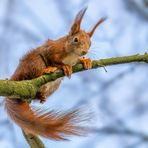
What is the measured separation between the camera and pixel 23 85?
1.72m

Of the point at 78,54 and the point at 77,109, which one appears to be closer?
the point at 77,109

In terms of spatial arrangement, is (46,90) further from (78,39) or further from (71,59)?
(78,39)

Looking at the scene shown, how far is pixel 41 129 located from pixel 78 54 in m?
0.74

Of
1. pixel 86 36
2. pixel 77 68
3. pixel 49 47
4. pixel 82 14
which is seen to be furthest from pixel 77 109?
pixel 49 47

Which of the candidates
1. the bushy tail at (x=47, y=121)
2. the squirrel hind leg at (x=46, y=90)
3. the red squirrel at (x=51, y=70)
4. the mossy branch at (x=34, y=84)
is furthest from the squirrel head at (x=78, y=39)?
the bushy tail at (x=47, y=121)

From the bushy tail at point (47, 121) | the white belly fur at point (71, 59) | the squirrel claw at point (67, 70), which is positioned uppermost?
the white belly fur at point (71, 59)

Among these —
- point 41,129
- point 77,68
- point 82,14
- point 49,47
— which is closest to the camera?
point 41,129

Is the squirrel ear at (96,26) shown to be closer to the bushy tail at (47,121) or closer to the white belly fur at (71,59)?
the white belly fur at (71,59)

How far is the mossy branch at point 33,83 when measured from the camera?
1.69 m

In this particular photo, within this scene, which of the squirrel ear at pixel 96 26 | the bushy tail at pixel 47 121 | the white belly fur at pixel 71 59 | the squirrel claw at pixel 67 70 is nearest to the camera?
the bushy tail at pixel 47 121

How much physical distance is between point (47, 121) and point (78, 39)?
2.71ft

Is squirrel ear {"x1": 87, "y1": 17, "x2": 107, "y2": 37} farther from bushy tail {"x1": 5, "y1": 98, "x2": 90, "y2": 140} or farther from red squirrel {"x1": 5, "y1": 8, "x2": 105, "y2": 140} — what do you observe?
bushy tail {"x1": 5, "y1": 98, "x2": 90, "y2": 140}

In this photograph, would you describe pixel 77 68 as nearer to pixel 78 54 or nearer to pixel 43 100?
pixel 43 100

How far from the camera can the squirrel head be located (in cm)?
227
